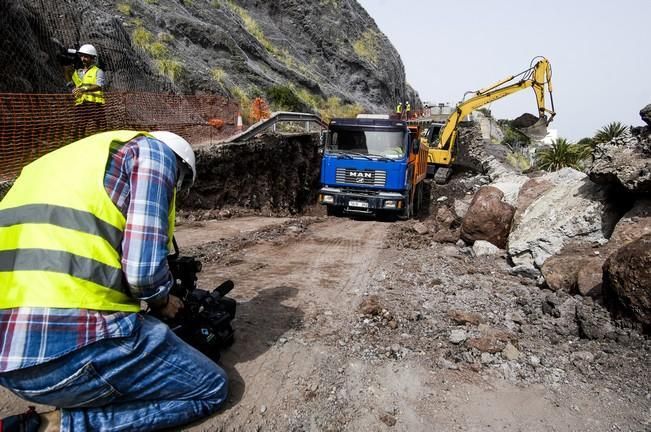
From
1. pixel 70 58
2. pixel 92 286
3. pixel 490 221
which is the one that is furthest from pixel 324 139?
pixel 92 286

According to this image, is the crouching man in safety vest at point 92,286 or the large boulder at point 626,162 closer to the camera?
the crouching man in safety vest at point 92,286

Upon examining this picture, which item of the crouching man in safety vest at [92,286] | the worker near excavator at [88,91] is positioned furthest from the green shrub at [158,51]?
the crouching man in safety vest at [92,286]

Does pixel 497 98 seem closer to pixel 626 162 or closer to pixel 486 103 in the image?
pixel 486 103

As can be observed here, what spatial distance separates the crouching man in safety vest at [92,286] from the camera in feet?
6.98

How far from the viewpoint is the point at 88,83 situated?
8305 millimetres

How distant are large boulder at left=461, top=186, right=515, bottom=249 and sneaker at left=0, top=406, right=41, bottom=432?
6.45 m

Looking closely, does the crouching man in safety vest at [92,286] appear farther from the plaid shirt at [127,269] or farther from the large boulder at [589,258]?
the large boulder at [589,258]

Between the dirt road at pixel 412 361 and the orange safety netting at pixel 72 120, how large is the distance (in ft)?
14.0

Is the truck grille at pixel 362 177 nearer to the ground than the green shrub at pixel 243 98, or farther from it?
nearer to the ground

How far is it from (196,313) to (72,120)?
702cm

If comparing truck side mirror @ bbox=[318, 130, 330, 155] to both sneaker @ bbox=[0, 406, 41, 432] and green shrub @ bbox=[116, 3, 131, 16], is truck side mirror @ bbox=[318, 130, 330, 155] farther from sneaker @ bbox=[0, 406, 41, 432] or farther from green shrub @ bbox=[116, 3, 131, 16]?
green shrub @ bbox=[116, 3, 131, 16]

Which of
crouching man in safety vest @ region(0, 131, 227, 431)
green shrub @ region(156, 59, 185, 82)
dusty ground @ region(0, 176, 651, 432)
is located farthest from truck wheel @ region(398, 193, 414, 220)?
green shrub @ region(156, 59, 185, 82)

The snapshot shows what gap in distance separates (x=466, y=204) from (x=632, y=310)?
6026mm

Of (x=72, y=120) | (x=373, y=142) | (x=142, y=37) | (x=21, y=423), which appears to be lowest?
(x=21, y=423)
